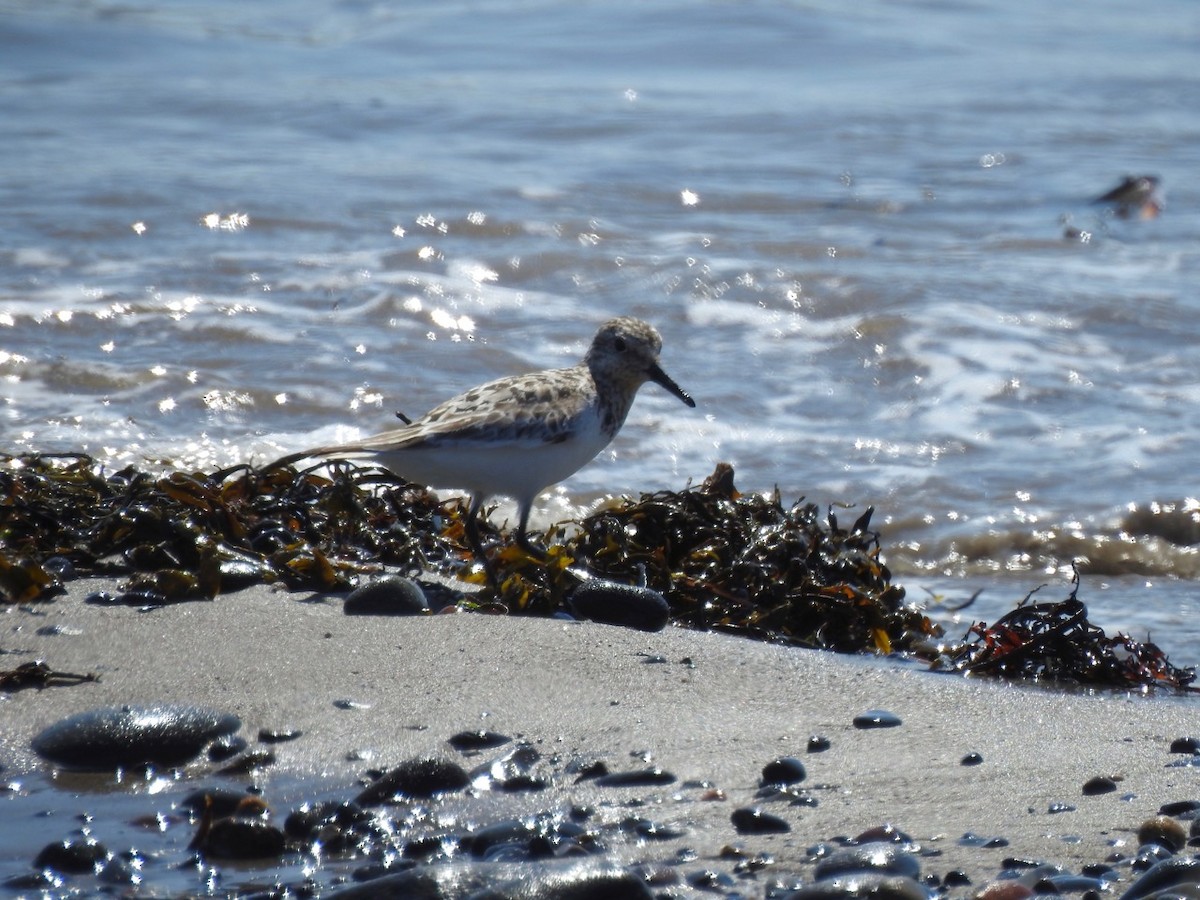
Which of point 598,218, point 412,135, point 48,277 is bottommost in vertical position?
point 48,277

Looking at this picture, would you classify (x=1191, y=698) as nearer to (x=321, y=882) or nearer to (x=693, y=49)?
(x=321, y=882)

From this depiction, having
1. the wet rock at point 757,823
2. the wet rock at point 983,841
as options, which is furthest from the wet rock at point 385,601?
the wet rock at point 983,841

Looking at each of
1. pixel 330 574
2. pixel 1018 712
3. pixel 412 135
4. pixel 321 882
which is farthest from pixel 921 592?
Answer: pixel 412 135

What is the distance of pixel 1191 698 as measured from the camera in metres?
4.36

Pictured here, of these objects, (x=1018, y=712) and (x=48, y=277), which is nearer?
(x=1018, y=712)

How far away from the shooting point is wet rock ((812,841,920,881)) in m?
2.73

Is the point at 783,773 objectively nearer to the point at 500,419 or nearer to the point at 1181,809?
the point at 1181,809

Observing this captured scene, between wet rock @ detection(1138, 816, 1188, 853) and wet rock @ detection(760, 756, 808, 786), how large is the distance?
0.66 metres

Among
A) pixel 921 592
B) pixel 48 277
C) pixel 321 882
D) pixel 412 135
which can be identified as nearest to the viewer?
pixel 321 882

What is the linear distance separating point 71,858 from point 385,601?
1495 mm

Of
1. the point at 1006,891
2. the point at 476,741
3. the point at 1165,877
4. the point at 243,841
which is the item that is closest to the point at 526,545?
the point at 476,741

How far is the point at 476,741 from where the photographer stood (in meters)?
3.39

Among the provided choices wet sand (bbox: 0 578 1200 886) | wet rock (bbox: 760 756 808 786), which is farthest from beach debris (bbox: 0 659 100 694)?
wet rock (bbox: 760 756 808 786)

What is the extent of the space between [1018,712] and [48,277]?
6.61m
